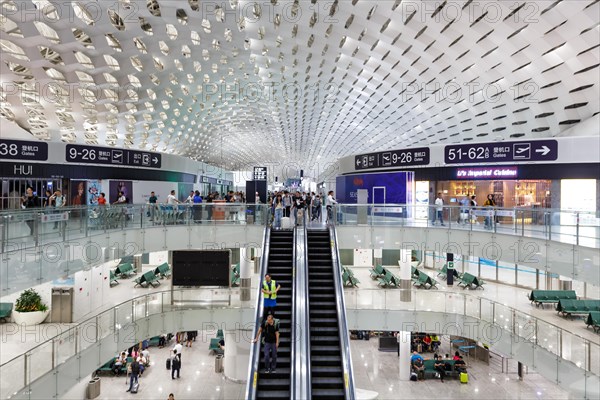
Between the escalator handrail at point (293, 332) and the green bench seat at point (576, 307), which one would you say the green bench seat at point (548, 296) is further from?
the escalator handrail at point (293, 332)

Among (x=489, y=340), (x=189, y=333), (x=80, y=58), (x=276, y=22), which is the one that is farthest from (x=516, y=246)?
(x=80, y=58)

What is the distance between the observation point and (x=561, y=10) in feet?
54.4

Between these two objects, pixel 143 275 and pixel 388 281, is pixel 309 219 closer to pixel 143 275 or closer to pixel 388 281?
pixel 388 281

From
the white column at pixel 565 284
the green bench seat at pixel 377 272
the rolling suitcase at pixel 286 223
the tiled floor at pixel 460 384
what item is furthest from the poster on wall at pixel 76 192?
the white column at pixel 565 284

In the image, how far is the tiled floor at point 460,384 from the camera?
2078 cm

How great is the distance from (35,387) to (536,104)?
85.7 feet

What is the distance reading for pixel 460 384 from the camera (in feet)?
73.2

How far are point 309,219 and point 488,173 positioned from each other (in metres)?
8.15

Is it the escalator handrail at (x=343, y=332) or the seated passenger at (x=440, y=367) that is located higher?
the escalator handrail at (x=343, y=332)

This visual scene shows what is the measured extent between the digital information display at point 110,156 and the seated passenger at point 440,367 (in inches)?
809

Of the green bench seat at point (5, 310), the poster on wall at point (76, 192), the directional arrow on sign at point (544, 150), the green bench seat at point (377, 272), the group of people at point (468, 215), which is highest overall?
the directional arrow on sign at point (544, 150)

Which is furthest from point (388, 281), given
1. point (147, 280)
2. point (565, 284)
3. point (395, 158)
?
point (147, 280)

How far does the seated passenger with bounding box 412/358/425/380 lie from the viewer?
23.3 m

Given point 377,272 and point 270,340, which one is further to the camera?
point 377,272
